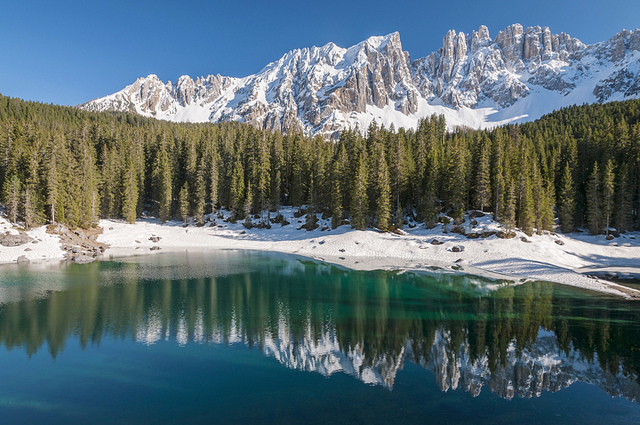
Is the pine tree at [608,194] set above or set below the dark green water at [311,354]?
above

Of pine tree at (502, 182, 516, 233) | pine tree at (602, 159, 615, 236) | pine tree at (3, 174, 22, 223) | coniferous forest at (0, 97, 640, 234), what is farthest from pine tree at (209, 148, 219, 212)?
pine tree at (602, 159, 615, 236)

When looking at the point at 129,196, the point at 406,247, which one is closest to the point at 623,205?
the point at 406,247

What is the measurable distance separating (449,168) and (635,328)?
150ft

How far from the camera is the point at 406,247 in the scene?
56094 mm

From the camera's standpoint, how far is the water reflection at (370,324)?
1792 cm

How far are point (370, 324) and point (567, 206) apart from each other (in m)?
59.9

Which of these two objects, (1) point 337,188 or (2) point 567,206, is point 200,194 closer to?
(1) point 337,188

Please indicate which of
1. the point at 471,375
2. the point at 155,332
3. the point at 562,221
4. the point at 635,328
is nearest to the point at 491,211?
the point at 562,221

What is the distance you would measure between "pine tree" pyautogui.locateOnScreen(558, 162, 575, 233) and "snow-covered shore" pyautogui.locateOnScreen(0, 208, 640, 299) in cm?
249

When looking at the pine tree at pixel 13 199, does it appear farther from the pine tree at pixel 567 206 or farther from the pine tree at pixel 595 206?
the pine tree at pixel 595 206

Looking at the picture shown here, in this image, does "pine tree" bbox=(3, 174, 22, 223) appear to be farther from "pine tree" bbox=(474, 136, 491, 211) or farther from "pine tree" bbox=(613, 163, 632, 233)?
"pine tree" bbox=(613, 163, 632, 233)

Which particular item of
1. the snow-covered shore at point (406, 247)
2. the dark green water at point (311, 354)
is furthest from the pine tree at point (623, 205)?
the dark green water at point (311, 354)

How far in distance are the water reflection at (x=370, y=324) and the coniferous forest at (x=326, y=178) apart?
2610 cm

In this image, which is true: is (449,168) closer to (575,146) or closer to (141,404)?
(575,146)
